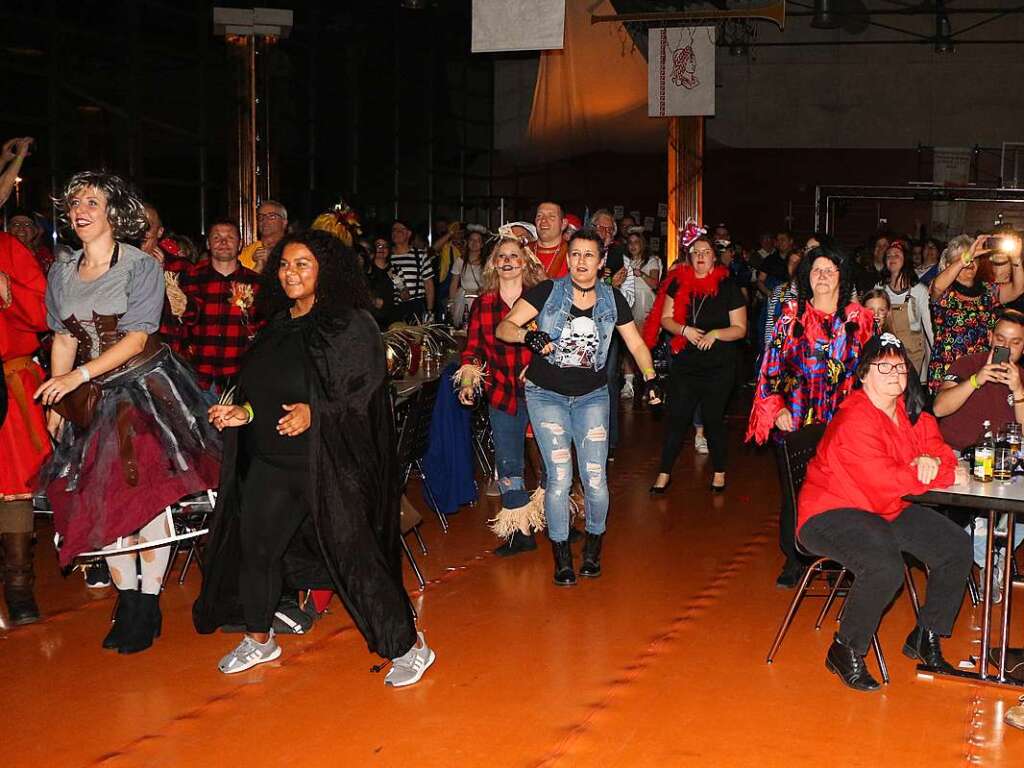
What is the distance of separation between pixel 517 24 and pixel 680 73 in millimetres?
5503

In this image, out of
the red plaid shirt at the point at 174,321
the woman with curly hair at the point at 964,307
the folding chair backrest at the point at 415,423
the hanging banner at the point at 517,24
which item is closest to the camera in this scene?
the red plaid shirt at the point at 174,321

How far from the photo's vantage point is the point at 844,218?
21.5 m

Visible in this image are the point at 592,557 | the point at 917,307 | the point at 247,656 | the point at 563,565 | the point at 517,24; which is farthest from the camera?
the point at 917,307

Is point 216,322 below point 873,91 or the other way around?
below

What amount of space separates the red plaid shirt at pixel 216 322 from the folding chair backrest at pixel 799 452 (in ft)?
8.89

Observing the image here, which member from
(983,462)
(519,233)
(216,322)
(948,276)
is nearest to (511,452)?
(519,233)

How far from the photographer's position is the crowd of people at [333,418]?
4070mm

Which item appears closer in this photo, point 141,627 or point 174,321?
point 141,627

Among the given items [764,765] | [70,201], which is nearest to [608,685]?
[764,765]

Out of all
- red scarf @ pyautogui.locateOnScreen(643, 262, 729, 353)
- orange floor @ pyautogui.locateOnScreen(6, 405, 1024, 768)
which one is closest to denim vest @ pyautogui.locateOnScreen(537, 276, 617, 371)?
orange floor @ pyautogui.locateOnScreen(6, 405, 1024, 768)

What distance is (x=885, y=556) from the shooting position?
414 centimetres

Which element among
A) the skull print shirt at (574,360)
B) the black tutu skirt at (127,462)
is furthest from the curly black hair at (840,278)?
the black tutu skirt at (127,462)

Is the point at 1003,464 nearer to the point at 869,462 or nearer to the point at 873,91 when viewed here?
the point at 869,462

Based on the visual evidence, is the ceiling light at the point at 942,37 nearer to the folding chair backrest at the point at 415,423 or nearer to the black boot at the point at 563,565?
the folding chair backrest at the point at 415,423
